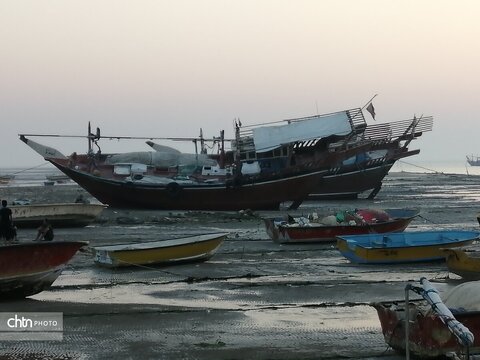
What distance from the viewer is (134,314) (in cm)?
1192

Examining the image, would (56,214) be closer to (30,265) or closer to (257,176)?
(257,176)

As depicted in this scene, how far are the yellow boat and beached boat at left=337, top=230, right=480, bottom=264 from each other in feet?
6.96

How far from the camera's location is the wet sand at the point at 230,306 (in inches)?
382

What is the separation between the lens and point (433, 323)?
8656mm

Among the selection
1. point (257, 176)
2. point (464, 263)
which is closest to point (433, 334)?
point (464, 263)

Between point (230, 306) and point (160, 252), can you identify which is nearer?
point (230, 306)

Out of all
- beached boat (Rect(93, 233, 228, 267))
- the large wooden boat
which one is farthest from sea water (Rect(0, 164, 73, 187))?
beached boat (Rect(93, 233, 228, 267))

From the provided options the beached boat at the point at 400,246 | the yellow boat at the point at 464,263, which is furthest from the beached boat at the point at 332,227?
the yellow boat at the point at 464,263

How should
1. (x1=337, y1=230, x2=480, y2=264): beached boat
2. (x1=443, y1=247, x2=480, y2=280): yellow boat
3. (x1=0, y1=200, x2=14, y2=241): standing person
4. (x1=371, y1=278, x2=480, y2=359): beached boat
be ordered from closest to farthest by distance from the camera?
(x1=371, y1=278, x2=480, y2=359): beached boat
(x1=443, y1=247, x2=480, y2=280): yellow boat
(x1=0, y1=200, x2=14, y2=241): standing person
(x1=337, y1=230, x2=480, y2=264): beached boat

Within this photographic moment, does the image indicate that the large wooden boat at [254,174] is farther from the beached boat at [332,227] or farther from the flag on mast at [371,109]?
the beached boat at [332,227]

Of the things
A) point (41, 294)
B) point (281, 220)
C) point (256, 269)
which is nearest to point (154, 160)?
point (281, 220)

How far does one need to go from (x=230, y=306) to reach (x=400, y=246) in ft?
20.2

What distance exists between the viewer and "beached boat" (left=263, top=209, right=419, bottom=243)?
2202 cm

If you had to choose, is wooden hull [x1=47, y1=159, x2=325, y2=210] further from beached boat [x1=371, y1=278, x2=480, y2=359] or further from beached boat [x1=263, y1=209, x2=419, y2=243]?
beached boat [x1=371, y1=278, x2=480, y2=359]
